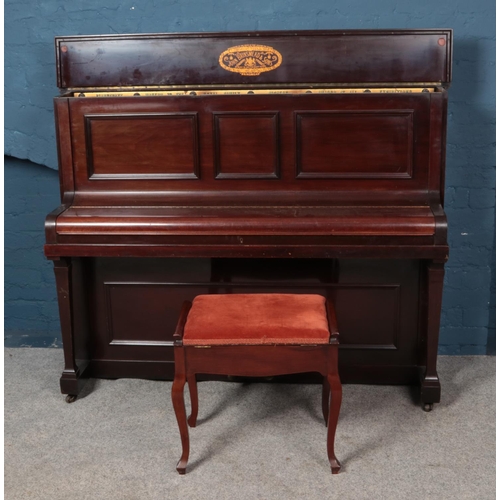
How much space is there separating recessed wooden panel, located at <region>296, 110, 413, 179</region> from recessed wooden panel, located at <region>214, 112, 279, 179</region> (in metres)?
0.11

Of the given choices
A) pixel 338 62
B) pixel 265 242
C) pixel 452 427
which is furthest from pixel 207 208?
pixel 452 427

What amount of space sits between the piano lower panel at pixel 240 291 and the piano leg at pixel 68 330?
0.39 feet

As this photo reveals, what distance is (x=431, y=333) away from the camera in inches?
115

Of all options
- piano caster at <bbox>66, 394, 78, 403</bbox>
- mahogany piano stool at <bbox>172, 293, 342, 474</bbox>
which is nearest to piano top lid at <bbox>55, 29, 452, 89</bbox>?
mahogany piano stool at <bbox>172, 293, 342, 474</bbox>

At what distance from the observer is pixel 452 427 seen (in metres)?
2.87

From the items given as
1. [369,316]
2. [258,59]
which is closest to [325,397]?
[369,316]

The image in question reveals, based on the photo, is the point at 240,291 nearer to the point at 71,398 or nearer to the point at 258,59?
the point at 71,398

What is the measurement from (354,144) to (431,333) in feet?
2.60

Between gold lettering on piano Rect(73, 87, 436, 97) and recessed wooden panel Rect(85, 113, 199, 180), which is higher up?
gold lettering on piano Rect(73, 87, 436, 97)

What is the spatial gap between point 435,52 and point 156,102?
109cm

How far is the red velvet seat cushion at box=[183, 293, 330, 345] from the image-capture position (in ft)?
8.02

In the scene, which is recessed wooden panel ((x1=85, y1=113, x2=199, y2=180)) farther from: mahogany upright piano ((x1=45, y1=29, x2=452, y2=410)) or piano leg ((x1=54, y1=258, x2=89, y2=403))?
piano leg ((x1=54, y1=258, x2=89, y2=403))

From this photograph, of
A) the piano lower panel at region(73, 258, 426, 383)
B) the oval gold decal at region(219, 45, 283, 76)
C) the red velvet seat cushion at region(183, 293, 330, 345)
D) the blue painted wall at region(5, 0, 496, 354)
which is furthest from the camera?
the blue painted wall at region(5, 0, 496, 354)

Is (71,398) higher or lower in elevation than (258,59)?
lower
